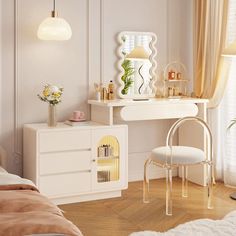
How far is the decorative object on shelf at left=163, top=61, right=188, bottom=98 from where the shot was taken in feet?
16.3

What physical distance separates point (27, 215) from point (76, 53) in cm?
267

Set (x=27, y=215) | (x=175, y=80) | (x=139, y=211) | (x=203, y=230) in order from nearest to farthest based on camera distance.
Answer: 1. (x=203, y=230)
2. (x=27, y=215)
3. (x=139, y=211)
4. (x=175, y=80)

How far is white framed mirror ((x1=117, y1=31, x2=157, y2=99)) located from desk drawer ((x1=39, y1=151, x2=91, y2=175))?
99 cm

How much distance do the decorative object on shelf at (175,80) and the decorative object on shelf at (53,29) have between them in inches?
52.7

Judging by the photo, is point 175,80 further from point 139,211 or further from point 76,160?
point 139,211

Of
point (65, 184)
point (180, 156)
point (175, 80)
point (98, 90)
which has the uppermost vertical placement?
point (175, 80)


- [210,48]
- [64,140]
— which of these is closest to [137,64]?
[210,48]

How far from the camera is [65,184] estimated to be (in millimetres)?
4012

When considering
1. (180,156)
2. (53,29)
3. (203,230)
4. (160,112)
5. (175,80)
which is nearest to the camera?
(203,230)

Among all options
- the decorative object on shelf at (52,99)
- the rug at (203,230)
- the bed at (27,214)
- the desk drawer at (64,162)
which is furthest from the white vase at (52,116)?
the rug at (203,230)

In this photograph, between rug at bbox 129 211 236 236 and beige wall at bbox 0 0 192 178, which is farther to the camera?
beige wall at bbox 0 0 192 178

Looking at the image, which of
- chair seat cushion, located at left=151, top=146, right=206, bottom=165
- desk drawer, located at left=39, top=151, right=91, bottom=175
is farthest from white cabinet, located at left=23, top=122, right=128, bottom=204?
chair seat cushion, located at left=151, top=146, right=206, bottom=165

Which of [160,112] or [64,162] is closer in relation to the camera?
[64,162]

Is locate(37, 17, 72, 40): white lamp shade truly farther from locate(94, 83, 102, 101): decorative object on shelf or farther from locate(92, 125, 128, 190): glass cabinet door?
locate(92, 125, 128, 190): glass cabinet door
